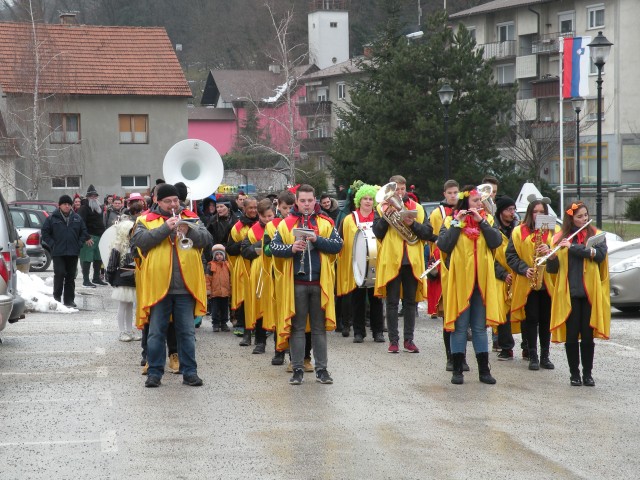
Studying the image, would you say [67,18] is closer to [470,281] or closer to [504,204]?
[504,204]

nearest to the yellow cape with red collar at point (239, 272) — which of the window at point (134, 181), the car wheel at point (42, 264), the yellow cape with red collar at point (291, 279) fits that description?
the yellow cape with red collar at point (291, 279)

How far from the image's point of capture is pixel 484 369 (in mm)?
10469

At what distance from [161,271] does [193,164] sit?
679 centimetres

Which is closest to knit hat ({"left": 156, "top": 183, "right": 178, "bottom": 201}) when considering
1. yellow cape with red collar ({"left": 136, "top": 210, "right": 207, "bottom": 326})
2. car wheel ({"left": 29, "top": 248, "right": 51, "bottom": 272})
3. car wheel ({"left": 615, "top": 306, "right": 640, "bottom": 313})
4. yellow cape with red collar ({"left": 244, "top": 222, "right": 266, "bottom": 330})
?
yellow cape with red collar ({"left": 136, "top": 210, "right": 207, "bottom": 326})

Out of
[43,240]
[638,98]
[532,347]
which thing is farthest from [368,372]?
[638,98]

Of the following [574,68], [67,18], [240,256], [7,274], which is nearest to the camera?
[7,274]

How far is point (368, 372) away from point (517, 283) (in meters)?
1.85

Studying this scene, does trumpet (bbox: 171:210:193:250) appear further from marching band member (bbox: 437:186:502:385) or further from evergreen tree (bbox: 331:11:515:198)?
evergreen tree (bbox: 331:11:515:198)

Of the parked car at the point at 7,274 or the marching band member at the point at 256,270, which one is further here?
the marching band member at the point at 256,270

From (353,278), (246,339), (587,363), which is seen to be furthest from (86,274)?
(587,363)

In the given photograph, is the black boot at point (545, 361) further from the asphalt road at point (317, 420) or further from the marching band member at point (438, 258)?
the marching band member at point (438, 258)

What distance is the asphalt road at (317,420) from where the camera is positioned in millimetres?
7188

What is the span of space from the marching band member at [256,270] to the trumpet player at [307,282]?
1.91m

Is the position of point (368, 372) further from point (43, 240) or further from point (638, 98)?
point (638, 98)
